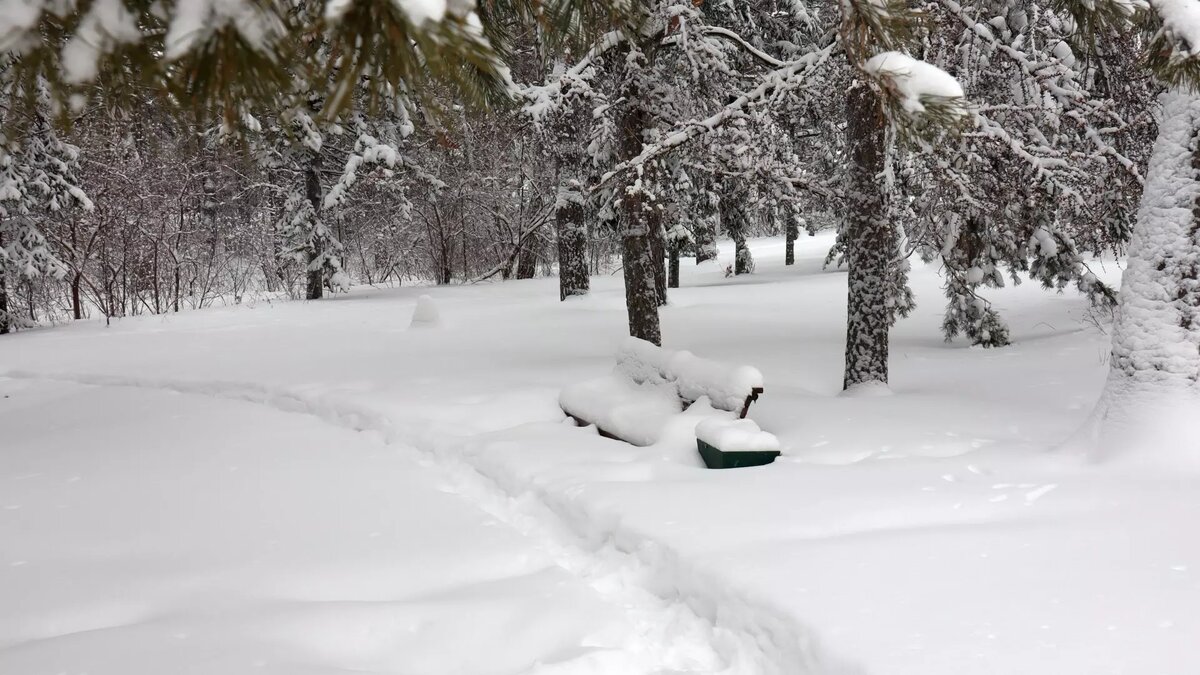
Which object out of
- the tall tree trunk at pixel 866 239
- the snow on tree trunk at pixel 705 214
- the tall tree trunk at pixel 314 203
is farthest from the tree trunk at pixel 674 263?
the tall tree trunk at pixel 866 239

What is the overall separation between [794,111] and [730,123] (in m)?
1.41

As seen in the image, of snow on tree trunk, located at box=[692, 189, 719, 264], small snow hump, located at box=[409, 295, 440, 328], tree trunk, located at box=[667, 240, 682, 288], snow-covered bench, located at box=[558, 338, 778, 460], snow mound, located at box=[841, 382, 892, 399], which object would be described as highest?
snow on tree trunk, located at box=[692, 189, 719, 264]

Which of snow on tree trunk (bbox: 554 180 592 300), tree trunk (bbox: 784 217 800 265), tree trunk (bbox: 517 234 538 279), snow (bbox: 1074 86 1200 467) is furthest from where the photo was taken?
tree trunk (bbox: 784 217 800 265)

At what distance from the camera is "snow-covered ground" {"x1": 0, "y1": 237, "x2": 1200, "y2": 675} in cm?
357

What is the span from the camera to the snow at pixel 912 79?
9.57ft

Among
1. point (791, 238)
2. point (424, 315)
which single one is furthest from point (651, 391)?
point (791, 238)

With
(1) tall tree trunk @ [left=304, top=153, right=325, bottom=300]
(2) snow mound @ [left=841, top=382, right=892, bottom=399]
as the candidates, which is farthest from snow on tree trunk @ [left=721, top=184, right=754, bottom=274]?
(1) tall tree trunk @ [left=304, top=153, right=325, bottom=300]

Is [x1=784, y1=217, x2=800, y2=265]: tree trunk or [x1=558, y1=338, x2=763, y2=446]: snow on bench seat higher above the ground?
[x1=784, y1=217, x2=800, y2=265]: tree trunk

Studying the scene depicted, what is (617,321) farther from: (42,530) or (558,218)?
(42,530)

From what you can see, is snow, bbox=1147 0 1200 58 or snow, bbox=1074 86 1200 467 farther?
snow, bbox=1074 86 1200 467

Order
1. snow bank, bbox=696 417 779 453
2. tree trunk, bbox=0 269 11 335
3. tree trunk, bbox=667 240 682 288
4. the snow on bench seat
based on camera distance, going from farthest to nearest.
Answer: tree trunk, bbox=667 240 682 288 < tree trunk, bbox=0 269 11 335 < the snow on bench seat < snow bank, bbox=696 417 779 453

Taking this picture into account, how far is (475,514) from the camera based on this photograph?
5.51 m

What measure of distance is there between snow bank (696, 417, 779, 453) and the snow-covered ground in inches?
9.6

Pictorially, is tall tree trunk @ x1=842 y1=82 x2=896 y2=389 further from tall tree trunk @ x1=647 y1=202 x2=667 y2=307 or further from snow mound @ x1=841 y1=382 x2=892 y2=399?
tall tree trunk @ x1=647 y1=202 x2=667 y2=307
